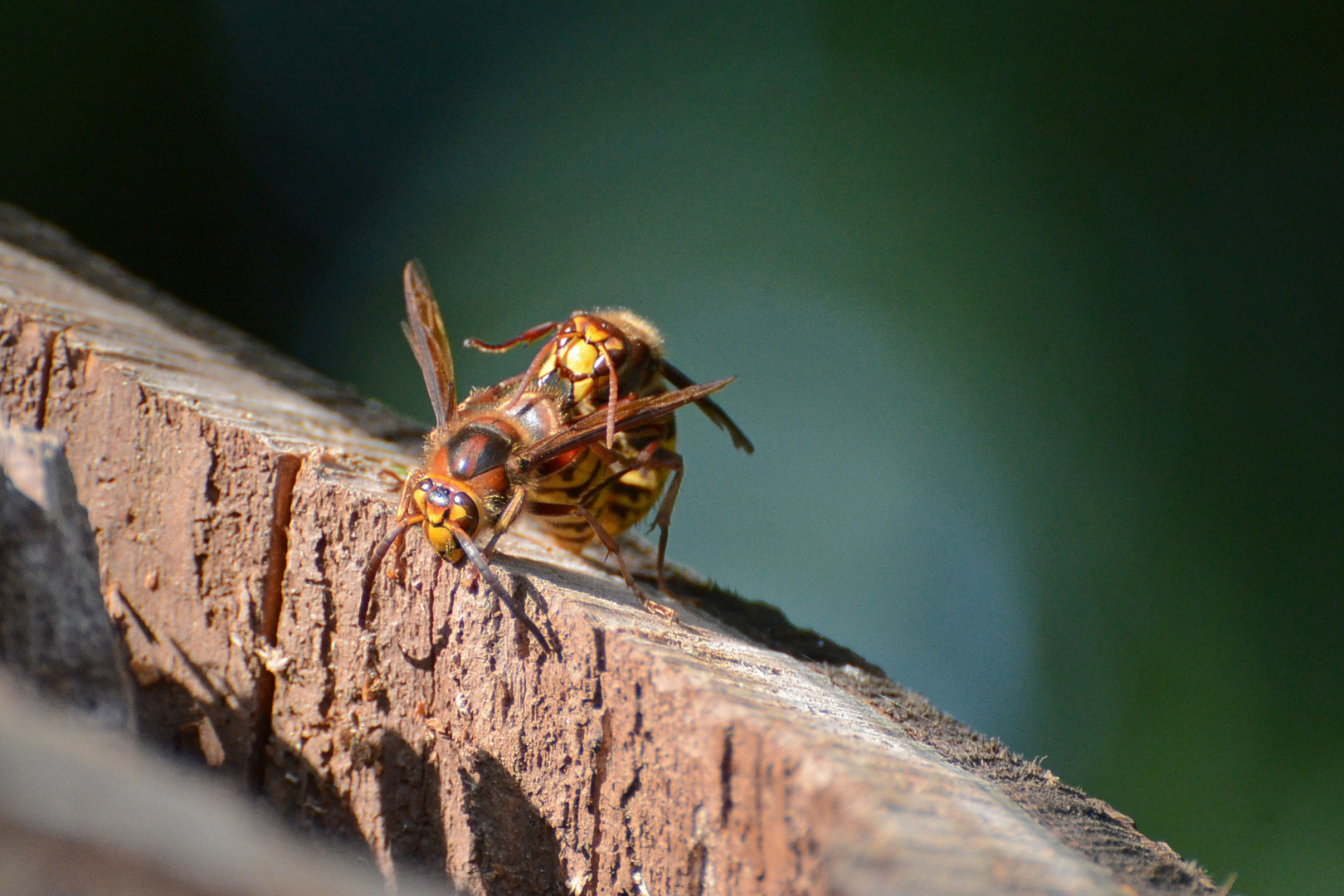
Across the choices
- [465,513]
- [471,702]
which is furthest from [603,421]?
[471,702]

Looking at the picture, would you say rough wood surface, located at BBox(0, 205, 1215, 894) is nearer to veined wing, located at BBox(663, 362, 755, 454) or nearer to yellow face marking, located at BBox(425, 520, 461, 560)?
yellow face marking, located at BBox(425, 520, 461, 560)

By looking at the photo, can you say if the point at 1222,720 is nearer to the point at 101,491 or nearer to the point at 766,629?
the point at 766,629

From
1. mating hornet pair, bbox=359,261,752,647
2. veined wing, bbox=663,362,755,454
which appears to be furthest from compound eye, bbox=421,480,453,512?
veined wing, bbox=663,362,755,454

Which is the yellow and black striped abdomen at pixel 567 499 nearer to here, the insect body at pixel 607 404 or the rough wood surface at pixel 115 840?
the insect body at pixel 607 404

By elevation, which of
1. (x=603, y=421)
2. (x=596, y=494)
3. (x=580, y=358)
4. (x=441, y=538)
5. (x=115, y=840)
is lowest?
(x=115, y=840)

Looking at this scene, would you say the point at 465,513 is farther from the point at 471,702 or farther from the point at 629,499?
the point at 629,499
